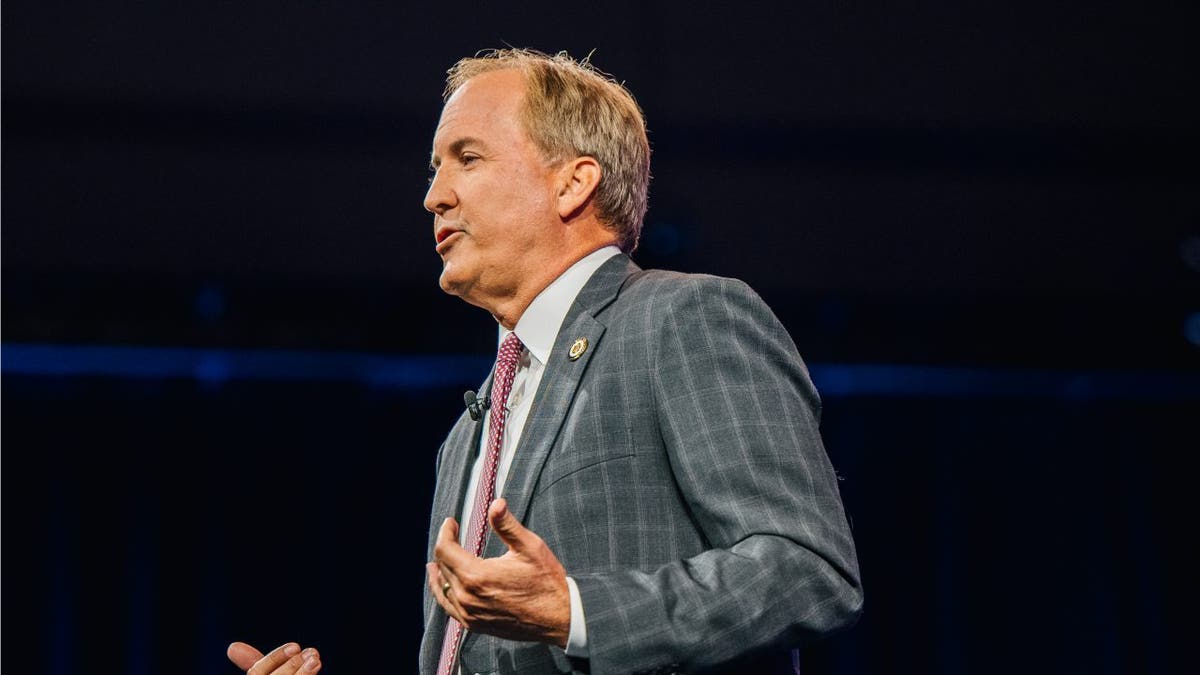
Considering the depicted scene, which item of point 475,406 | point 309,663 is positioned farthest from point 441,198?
point 309,663

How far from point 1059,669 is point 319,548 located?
2.79 m

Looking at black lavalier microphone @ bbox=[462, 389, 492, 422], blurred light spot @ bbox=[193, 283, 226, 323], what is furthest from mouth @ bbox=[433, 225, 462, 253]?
blurred light spot @ bbox=[193, 283, 226, 323]

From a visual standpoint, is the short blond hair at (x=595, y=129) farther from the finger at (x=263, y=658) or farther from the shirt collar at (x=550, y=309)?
the finger at (x=263, y=658)

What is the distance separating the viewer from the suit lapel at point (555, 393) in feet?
4.72

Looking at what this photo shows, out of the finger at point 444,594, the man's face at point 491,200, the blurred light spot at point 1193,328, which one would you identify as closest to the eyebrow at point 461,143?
the man's face at point 491,200

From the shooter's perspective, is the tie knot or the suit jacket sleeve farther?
the tie knot

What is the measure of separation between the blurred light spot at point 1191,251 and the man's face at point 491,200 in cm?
344

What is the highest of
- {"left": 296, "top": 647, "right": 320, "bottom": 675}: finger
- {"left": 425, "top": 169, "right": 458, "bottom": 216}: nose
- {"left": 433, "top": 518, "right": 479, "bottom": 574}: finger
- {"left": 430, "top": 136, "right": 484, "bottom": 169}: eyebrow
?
{"left": 430, "top": 136, "right": 484, "bottom": 169}: eyebrow

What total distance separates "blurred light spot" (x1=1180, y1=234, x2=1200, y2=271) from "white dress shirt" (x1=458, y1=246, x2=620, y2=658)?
3388 millimetres

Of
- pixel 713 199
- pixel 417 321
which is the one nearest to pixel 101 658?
pixel 417 321

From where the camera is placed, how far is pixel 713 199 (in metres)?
4.36

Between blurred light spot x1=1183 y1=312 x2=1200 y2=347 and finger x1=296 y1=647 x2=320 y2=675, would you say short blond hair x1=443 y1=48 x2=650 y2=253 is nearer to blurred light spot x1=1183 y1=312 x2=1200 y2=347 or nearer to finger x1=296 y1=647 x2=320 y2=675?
finger x1=296 y1=647 x2=320 y2=675

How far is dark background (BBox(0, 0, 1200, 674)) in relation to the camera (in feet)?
13.6

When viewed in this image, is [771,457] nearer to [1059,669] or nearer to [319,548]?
[319,548]
